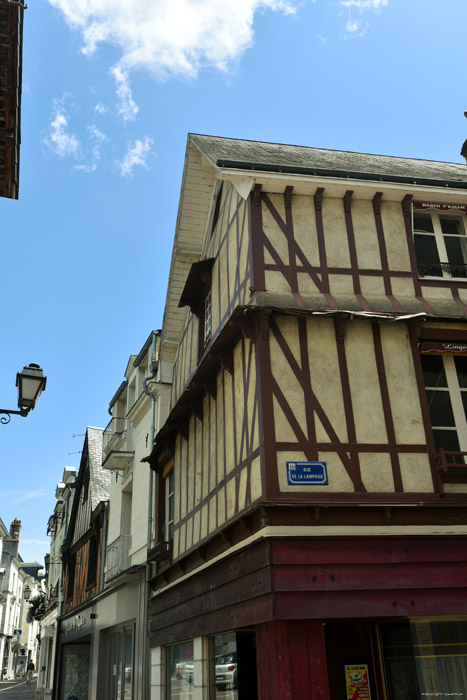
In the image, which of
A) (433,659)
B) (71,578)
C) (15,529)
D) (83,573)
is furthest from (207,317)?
(15,529)

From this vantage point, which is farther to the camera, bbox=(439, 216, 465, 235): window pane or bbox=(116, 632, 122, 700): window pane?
bbox=(116, 632, 122, 700): window pane

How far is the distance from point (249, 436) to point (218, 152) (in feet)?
14.8

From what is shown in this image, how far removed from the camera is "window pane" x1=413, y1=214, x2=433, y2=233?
9.03 m

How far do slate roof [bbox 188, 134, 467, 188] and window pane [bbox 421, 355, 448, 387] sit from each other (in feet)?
8.17

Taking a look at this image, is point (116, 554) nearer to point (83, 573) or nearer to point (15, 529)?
point (83, 573)

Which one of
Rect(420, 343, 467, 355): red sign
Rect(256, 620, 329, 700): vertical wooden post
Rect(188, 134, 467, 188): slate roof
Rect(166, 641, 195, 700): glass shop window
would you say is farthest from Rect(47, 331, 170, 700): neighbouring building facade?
Rect(420, 343, 467, 355): red sign

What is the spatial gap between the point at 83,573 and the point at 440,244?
15514 mm

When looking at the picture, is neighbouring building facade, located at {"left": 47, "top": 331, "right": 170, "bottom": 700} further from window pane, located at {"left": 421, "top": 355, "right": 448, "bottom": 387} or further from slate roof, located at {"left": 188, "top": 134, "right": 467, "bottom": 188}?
window pane, located at {"left": 421, "top": 355, "right": 448, "bottom": 387}

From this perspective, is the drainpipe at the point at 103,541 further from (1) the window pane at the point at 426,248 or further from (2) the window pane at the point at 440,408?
(1) the window pane at the point at 426,248

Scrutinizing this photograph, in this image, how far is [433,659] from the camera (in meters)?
6.95

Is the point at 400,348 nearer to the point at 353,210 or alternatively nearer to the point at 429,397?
the point at 429,397

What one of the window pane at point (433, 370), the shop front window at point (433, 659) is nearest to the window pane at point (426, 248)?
the window pane at point (433, 370)

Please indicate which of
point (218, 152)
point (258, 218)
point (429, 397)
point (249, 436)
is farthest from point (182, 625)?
point (218, 152)

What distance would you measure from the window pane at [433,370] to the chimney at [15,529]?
6558cm
